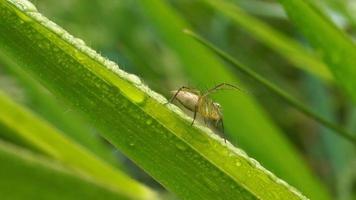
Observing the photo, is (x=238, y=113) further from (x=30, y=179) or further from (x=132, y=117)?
(x=132, y=117)

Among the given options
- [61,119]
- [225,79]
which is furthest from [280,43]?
[61,119]

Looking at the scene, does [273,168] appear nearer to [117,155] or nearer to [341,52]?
[341,52]

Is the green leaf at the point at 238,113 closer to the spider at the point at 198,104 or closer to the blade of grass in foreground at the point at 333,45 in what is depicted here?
the blade of grass in foreground at the point at 333,45

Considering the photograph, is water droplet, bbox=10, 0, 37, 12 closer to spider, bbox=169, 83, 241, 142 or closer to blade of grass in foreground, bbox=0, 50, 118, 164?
spider, bbox=169, 83, 241, 142

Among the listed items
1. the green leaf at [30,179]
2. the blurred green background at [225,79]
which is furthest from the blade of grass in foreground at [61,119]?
the green leaf at [30,179]

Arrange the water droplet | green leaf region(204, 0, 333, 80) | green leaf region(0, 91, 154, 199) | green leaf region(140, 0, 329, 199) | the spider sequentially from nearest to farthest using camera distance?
1. the water droplet
2. the spider
3. green leaf region(0, 91, 154, 199)
4. green leaf region(140, 0, 329, 199)
5. green leaf region(204, 0, 333, 80)

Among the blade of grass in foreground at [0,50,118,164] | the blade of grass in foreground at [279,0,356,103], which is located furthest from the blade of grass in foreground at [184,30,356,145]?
the blade of grass in foreground at [0,50,118,164]

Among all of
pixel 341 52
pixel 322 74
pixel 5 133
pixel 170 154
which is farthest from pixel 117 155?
pixel 170 154
